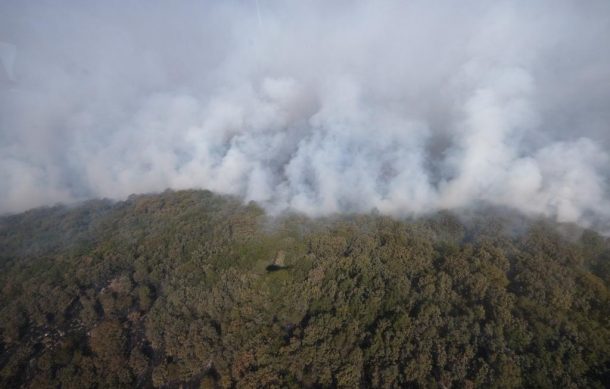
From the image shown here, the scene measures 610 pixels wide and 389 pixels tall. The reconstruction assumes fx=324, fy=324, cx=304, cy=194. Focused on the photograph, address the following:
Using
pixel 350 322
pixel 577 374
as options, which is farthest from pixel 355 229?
pixel 577 374

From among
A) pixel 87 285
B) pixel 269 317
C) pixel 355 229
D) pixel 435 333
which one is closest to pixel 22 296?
pixel 87 285

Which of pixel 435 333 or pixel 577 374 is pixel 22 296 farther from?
pixel 577 374

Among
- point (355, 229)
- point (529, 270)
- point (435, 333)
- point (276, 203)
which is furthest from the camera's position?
point (276, 203)

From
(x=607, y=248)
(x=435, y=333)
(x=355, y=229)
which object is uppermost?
(x=355, y=229)

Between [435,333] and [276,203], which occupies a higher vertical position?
[276,203]

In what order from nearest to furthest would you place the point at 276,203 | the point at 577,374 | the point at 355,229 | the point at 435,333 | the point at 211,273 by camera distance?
the point at 577,374 < the point at 435,333 < the point at 211,273 < the point at 355,229 < the point at 276,203

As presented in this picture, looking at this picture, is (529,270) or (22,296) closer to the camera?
(529,270)
